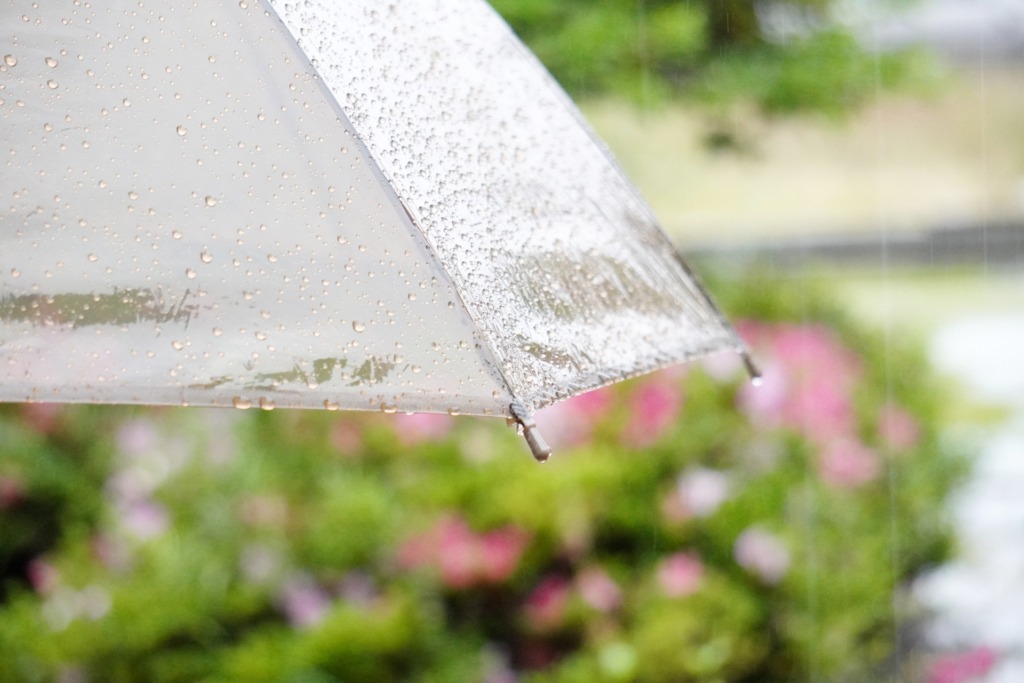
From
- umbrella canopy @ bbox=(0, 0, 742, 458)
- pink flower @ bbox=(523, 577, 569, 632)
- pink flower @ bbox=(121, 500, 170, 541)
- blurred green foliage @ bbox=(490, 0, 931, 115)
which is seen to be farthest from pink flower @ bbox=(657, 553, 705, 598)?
umbrella canopy @ bbox=(0, 0, 742, 458)

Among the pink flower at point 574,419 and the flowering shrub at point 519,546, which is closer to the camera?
the flowering shrub at point 519,546

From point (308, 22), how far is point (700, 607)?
194cm

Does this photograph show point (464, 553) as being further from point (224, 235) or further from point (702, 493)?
point (224, 235)

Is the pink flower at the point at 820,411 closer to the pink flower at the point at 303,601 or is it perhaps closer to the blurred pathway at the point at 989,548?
the blurred pathway at the point at 989,548

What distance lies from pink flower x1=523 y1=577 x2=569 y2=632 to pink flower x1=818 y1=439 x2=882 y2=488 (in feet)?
2.89

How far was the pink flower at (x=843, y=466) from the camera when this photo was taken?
2.90 metres

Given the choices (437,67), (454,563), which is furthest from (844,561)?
(437,67)

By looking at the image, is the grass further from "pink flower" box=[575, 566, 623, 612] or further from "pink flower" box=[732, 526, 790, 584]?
"pink flower" box=[575, 566, 623, 612]

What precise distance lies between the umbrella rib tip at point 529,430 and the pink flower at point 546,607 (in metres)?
1.86

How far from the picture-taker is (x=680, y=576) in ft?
7.98

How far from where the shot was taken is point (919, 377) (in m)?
3.76

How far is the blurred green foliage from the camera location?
126 inches

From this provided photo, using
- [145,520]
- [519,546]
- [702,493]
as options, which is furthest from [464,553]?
[145,520]

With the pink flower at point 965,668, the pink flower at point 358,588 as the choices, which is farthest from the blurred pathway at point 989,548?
the pink flower at point 358,588
